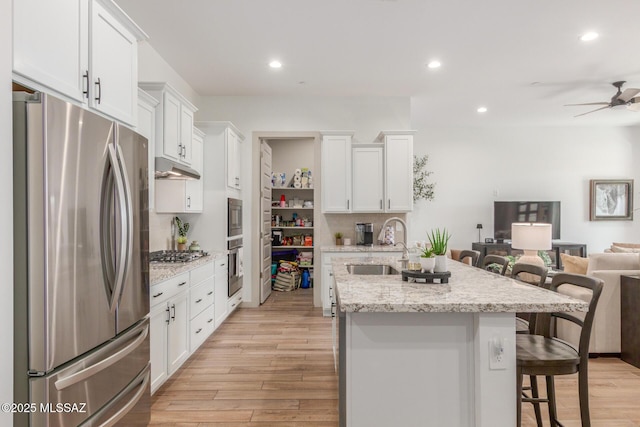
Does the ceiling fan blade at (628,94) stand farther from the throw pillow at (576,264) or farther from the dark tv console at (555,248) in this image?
the dark tv console at (555,248)

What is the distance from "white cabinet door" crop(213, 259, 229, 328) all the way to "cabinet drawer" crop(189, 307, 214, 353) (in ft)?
0.64

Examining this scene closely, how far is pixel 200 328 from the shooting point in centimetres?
336

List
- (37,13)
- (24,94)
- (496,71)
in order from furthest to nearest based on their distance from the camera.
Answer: (496,71) → (37,13) → (24,94)

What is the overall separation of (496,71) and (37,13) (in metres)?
4.39

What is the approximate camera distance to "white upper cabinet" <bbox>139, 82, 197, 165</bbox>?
10.0 ft

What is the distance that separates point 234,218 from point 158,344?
2192 millimetres

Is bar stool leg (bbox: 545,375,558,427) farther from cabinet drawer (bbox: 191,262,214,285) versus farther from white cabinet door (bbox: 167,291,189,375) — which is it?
cabinet drawer (bbox: 191,262,214,285)

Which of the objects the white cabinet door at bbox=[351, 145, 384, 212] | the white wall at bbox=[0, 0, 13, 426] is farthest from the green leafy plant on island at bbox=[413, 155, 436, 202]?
the white wall at bbox=[0, 0, 13, 426]

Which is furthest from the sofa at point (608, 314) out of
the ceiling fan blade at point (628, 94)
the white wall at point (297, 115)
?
the white wall at point (297, 115)

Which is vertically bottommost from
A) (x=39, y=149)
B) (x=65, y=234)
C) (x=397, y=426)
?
(x=397, y=426)

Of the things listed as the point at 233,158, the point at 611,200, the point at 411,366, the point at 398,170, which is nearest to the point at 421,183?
the point at 398,170

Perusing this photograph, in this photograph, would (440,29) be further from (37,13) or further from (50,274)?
(50,274)

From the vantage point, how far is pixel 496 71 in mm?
4301

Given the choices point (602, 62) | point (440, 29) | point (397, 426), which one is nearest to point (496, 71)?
point (602, 62)
